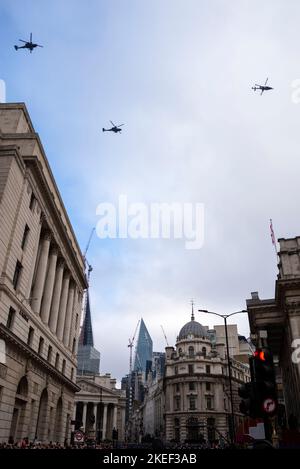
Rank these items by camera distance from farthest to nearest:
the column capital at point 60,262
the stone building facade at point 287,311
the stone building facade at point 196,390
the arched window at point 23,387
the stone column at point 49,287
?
1. the stone building facade at point 196,390
2. the column capital at point 60,262
3. the stone column at point 49,287
4. the stone building facade at point 287,311
5. the arched window at point 23,387

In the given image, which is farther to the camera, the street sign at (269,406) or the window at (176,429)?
the window at (176,429)

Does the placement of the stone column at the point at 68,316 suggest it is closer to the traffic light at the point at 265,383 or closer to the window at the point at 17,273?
the window at the point at 17,273

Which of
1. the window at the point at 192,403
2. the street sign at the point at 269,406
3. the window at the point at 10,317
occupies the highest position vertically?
the window at the point at 192,403

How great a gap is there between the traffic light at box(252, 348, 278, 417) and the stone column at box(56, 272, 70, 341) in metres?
43.9

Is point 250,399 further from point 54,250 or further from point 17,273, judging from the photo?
point 54,250

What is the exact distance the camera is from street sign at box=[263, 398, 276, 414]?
707 centimetres

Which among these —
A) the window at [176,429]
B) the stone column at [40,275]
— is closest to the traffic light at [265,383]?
the stone column at [40,275]

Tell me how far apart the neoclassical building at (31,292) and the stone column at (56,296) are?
0.12m

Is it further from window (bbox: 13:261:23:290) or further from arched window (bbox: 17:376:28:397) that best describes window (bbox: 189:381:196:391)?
window (bbox: 13:261:23:290)

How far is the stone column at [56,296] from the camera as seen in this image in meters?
45.9

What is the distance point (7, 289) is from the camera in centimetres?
3003

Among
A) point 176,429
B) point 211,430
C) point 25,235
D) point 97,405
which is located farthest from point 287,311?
point 97,405
